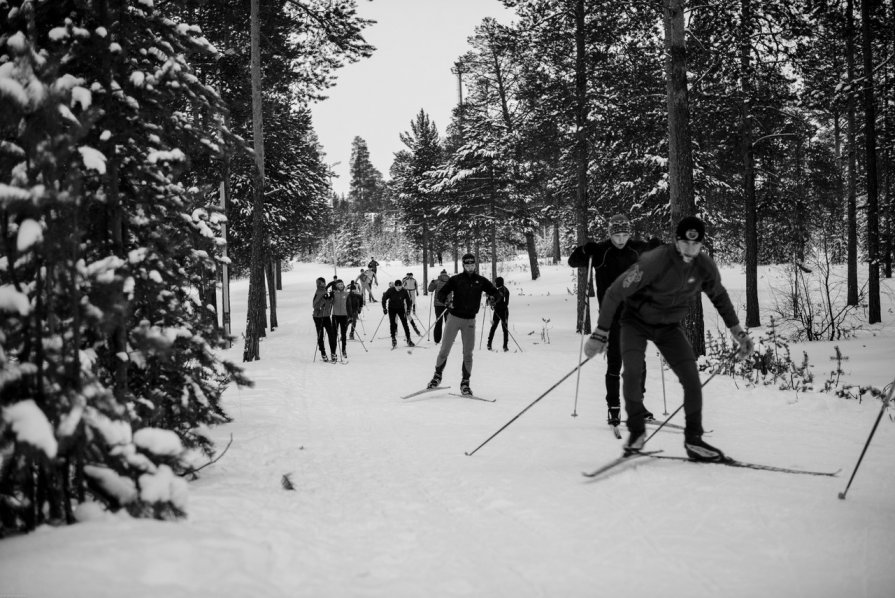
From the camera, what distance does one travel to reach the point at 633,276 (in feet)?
15.6

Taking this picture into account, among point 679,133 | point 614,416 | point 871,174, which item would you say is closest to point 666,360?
point 614,416

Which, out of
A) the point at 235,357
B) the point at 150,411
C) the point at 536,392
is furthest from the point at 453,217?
the point at 150,411

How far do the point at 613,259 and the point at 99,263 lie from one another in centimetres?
538

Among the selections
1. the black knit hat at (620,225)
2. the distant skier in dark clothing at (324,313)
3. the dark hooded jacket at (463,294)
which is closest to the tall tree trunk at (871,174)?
the dark hooded jacket at (463,294)

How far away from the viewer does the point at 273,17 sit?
13.9 meters

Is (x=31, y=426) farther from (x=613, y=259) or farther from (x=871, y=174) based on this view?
(x=871, y=174)

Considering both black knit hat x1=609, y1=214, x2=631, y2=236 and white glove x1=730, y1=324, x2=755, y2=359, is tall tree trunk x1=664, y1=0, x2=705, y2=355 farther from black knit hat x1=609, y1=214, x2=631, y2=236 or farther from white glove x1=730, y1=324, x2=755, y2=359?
white glove x1=730, y1=324, x2=755, y2=359

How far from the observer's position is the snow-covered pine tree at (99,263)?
8.45 ft

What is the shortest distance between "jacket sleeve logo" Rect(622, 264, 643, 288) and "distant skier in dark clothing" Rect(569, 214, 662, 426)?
1614 millimetres

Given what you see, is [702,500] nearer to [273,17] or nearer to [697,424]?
[697,424]

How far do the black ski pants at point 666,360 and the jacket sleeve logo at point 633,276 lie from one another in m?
0.37

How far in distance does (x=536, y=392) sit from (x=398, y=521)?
19.5 ft

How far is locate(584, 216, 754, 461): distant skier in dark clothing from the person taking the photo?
4641mm

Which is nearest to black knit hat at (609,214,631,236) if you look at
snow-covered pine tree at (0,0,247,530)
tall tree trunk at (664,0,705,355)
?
tall tree trunk at (664,0,705,355)
